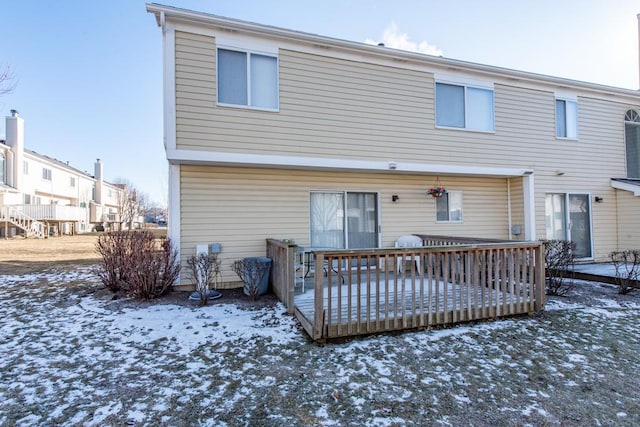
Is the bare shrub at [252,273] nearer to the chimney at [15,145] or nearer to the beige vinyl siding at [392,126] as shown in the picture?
the beige vinyl siding at [392,126]

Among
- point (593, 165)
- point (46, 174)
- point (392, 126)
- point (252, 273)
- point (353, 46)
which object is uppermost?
point (46, 174)

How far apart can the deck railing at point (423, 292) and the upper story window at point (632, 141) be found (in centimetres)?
891

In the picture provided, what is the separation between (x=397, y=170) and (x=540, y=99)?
5280mm

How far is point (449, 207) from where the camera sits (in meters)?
8.87

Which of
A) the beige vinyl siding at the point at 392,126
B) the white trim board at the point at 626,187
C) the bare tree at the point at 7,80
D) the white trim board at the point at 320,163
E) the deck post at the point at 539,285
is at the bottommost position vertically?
the deck post at the point at 539,285

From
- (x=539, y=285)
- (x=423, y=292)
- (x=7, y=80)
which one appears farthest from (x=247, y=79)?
(x=7, y=80)

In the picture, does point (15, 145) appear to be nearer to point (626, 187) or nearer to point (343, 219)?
point (343, 219)

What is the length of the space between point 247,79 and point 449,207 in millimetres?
6199

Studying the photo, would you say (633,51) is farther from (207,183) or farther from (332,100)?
(207,183)

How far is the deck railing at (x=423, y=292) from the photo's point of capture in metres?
4.07

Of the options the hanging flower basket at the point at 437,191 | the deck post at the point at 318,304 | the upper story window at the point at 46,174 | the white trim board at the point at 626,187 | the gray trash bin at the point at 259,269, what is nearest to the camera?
the deck post at the point at 318,304

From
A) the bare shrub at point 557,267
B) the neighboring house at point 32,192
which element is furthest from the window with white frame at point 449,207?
the neighboring house at point 32,192

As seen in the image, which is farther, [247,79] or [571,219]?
[571,219]

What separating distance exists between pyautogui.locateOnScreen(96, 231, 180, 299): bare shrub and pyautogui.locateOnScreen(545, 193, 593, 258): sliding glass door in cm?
1025
